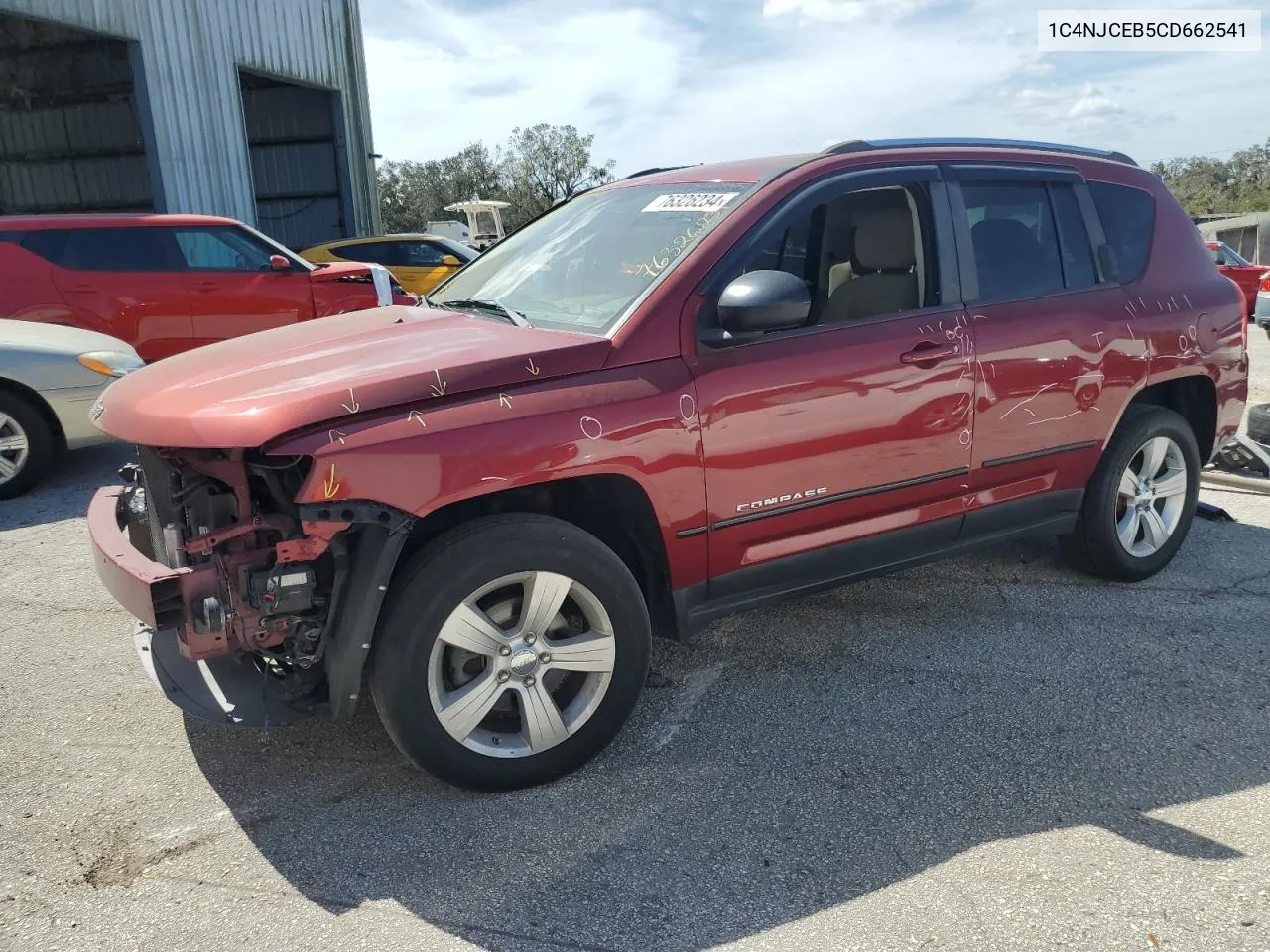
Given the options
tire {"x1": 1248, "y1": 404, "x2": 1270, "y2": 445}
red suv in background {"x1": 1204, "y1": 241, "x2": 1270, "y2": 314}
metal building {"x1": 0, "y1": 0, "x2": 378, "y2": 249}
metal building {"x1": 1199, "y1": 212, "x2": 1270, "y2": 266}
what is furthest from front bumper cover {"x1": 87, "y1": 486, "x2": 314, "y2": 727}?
metal building {"x1": 1199, "y1": 212, "x2": 1270, "y2": 266}

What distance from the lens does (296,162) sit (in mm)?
18094

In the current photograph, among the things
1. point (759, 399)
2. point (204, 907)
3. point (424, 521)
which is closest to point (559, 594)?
point (424, 521)

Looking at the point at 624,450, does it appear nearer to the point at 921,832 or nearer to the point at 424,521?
the point at 424,521

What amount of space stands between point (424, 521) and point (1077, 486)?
2774 millimetres

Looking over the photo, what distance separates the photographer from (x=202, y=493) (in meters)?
2.59

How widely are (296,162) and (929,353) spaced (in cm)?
1736

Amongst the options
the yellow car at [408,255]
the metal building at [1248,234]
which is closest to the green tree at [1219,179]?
the metal building at [1248,234]

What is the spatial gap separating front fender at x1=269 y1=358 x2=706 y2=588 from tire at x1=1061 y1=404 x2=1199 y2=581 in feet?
6.85

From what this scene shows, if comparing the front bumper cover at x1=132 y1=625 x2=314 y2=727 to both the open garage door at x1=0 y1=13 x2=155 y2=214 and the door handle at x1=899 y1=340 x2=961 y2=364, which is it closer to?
the door handle at x1=899 y1=340 x2=961 y2=364

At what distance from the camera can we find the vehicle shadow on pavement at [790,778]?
242 centimetres

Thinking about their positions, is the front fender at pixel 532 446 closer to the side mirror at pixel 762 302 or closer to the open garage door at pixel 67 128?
the side mirror at pixel 762 302

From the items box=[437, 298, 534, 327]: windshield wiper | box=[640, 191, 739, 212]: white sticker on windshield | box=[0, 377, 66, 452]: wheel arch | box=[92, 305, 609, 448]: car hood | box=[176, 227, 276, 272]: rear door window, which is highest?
box=[640, 191, 739, 212]: white sticker on windshield

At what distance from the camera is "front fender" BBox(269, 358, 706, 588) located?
244 centimetres

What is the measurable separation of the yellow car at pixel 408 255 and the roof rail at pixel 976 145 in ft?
34.5
